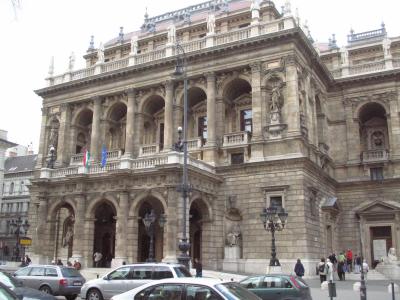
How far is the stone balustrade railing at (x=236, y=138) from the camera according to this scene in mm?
35969

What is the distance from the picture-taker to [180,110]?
39.2 m

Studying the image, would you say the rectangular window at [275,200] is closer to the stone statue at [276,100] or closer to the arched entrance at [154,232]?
the stone statue at [276,100]

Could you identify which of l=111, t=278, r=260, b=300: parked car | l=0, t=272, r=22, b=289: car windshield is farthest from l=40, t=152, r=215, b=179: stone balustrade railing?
l=111, t=278, r=260, b=300: parked car

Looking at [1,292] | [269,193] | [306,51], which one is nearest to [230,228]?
[269,193]

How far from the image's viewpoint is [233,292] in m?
9.52

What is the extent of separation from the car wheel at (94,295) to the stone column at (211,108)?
65.7 ft

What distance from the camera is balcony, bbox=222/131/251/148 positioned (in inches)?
1416

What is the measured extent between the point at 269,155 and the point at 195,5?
24323 mm

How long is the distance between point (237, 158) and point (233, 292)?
26969 millimetres

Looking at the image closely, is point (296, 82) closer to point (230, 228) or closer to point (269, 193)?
point (269, 193)

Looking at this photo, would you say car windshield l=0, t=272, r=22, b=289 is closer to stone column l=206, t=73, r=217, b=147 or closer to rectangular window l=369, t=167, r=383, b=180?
stone column l=206, t=73, r=217, b=147

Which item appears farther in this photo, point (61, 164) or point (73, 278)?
point (61, 164)

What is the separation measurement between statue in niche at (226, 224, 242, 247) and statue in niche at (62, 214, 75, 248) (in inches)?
563

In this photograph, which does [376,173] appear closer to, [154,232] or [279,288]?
[154,232]
